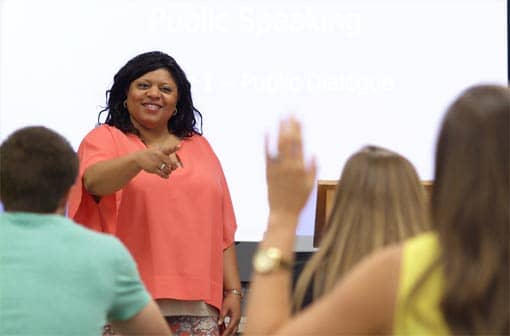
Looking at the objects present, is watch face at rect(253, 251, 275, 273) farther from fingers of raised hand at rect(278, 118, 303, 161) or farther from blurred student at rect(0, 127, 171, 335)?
blurred student at rect(0, 127, 171, 335)

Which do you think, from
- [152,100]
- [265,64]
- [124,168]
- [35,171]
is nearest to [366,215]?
[35,171]

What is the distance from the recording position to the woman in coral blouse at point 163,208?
2764mm

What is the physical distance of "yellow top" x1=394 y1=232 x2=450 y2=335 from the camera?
3.66ft

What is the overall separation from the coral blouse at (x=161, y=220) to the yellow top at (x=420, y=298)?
5.54 ft

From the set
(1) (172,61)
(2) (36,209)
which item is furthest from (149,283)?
(2) (36,209)

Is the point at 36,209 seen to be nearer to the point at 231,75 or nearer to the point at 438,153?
the point at 438,153

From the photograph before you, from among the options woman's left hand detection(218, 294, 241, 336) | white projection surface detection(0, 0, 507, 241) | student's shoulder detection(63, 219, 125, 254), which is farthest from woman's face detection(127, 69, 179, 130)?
student's shoulder detection(63, 219, 125, 254)

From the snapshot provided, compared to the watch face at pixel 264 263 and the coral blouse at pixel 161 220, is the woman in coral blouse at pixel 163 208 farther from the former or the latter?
the watch face at pixel 264 263

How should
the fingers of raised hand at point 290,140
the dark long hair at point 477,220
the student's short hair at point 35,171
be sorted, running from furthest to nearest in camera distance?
the student's short hair at point 35,171 → the fingers of raised hand at point 290,140 → the dark long hair at point 477,220

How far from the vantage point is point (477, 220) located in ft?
3.59

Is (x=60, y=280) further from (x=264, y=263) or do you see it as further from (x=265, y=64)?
(x=265, y=64)

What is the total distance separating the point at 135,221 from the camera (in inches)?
110

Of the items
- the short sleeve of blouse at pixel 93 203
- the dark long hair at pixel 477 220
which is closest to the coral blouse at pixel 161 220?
the short sleeve of blouse at pixel 93 203

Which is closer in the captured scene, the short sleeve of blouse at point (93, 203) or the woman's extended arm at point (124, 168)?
the woman's extended arm at point (124, 168)
